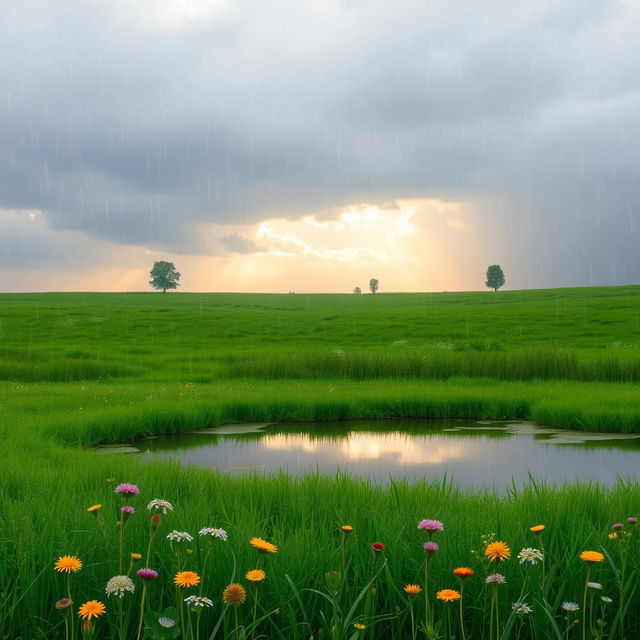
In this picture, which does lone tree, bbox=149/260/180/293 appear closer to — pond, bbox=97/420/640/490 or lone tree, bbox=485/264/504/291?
lone tree, bbox=485/264/504/291

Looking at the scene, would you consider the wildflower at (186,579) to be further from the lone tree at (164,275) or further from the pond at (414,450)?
the lone tree at (164,275)

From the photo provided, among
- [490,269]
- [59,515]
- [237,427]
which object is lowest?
[237,427]

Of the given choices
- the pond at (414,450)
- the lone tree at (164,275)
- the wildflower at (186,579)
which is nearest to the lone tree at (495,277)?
the lone tree at (164,275)

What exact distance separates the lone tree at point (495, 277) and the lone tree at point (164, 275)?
52.9 meters

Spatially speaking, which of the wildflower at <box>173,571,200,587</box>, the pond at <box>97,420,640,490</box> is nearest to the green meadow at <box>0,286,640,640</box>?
the wildflower at <box>173,571,200,587</box>

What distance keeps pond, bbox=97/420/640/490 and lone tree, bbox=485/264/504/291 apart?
101200 mm

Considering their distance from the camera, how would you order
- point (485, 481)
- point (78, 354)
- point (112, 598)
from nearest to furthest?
point (112, 598) < point (485, 481) < point (78, 354)

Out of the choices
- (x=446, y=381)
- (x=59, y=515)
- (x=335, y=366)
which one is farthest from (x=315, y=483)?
(x=335, y=366)

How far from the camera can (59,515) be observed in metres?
4.23

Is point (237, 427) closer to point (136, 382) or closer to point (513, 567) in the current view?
point (136, 382)

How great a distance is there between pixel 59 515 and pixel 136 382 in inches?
512

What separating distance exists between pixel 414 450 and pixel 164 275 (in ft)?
347

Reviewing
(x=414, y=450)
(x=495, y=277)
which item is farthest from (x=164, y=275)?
(x=414, y=450)

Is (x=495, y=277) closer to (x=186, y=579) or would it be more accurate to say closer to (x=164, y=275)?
(x=164, y=275)
